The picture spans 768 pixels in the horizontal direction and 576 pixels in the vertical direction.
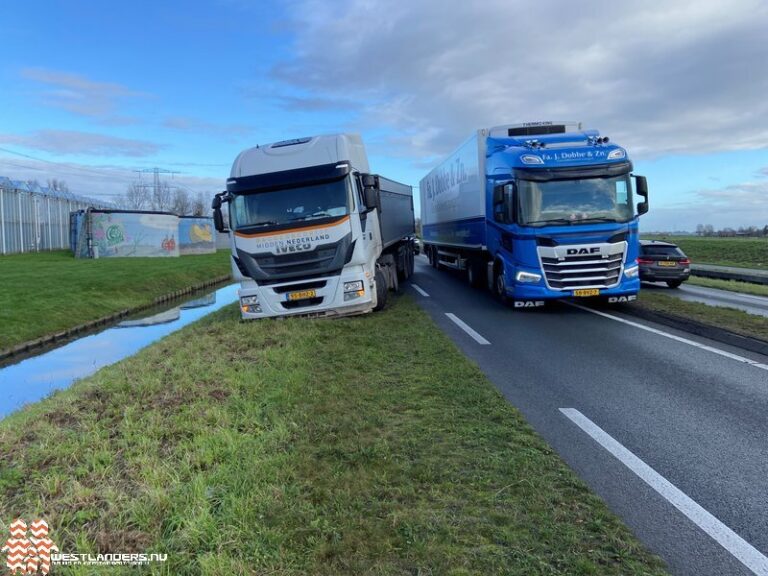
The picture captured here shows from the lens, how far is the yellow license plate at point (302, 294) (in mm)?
10508

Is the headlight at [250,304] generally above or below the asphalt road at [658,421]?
above

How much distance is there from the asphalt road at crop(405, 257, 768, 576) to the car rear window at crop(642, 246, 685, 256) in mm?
9606

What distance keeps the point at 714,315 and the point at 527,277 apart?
3.80m

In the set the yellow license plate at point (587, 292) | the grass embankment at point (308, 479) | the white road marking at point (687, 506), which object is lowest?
the white road marking at point (687, 506)

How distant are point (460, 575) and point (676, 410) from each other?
12.5 feet

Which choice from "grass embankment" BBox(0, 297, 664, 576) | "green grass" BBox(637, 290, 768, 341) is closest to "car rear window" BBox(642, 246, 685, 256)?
"green grass" BBox(637, 290, 768, 341)

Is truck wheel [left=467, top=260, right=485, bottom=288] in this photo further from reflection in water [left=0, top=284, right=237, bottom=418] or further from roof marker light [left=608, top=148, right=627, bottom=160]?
reflection in water [left=0, top=284, right=237, bottom=418]

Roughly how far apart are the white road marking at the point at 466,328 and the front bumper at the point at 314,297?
1930 millimetres

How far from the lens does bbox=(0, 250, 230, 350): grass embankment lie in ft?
45.3

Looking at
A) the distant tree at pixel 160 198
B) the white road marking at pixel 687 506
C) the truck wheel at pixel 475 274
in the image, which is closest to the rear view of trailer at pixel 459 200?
the truck wheel at pixel 475 274

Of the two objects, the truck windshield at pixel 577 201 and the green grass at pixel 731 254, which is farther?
the green grass at pixel 731 254

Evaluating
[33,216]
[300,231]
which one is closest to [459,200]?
[300,231]

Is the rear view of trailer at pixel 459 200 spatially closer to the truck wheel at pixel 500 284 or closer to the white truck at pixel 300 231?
the truck wheel at pixel 500 284

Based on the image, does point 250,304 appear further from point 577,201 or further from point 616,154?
point 616,154
